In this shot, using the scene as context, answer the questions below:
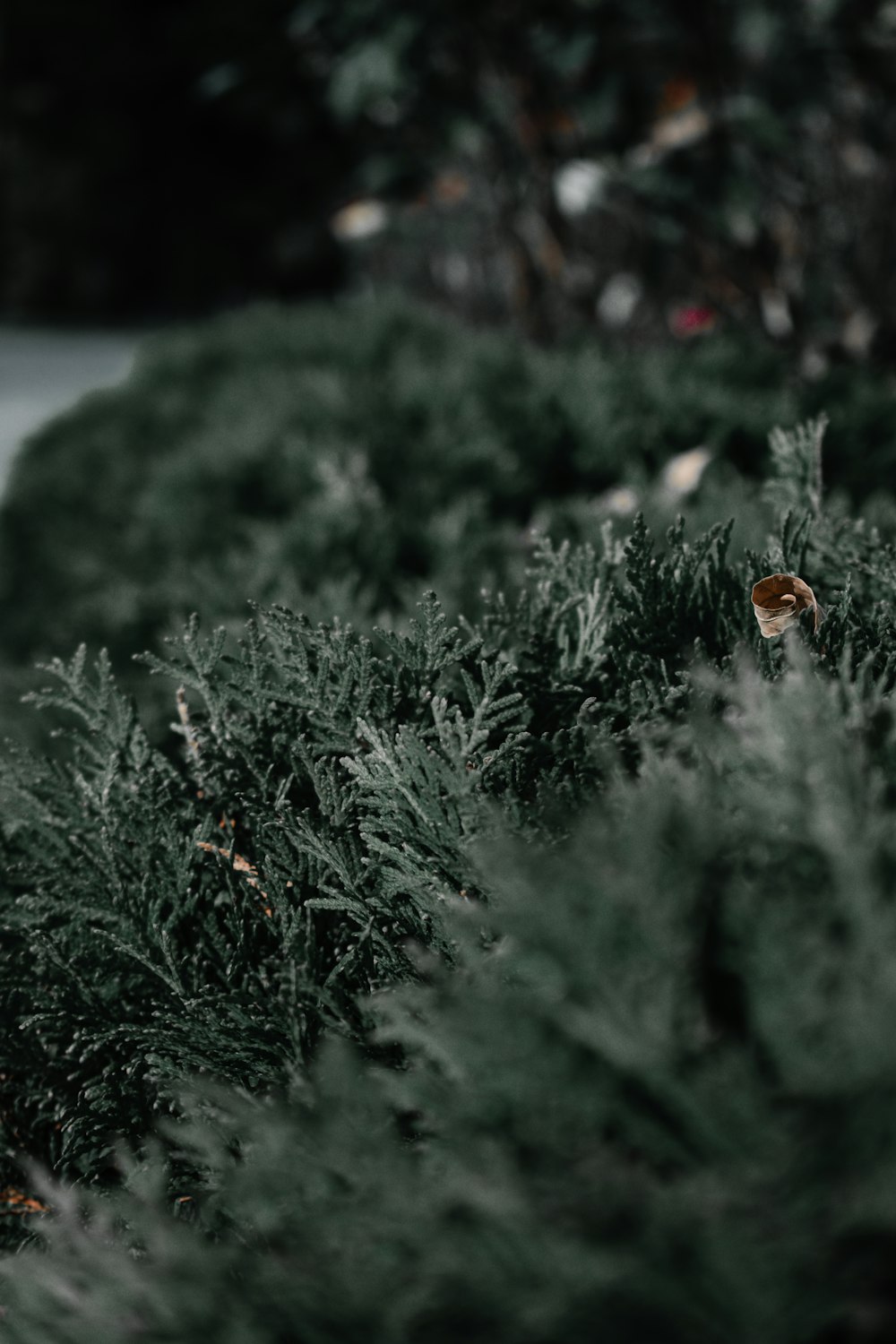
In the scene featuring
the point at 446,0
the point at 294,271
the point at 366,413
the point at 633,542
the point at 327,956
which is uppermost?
the point at 294,271

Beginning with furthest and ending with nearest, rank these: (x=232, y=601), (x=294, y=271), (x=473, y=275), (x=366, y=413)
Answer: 1. (x=294, y=271)
2. (x=473, y=275)
3. (x=366, y=413)
4. (x=232, y=601)

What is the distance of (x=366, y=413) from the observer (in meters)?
3.38

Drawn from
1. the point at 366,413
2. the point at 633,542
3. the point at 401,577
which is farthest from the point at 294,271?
the point at 633,542

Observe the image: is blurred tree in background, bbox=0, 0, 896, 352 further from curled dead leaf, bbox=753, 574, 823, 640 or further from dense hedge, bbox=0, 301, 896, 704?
curled dead leaf, bbox=753, 574, 823, 640

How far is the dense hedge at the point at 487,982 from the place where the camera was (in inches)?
26.9

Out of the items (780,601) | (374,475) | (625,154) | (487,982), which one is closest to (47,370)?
(625,154)

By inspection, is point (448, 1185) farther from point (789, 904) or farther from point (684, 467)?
point (684, 467)

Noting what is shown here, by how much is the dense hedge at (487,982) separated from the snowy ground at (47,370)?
274 inches

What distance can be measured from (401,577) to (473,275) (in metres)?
4.34

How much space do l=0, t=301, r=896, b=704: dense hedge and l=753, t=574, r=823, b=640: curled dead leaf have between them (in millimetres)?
786

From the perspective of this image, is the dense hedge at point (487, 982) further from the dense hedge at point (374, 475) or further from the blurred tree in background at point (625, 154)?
the blurred tree in background at point (625, 154)

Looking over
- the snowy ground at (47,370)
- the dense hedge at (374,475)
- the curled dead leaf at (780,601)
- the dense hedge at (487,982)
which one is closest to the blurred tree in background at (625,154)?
the dense hedge at (374,475)

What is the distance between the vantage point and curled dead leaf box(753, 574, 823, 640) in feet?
4.11

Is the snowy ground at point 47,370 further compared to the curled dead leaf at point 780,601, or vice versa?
the snowy ground at point 47,370
